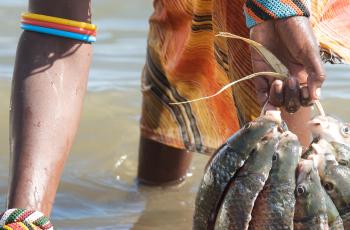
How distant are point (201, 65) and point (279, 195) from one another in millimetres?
1587

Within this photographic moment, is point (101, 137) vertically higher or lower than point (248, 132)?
lower

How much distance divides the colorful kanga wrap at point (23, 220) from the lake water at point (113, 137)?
115 centimetres

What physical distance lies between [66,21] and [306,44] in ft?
2.74

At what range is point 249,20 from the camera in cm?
250

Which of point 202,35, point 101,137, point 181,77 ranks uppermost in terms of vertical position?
point 202,35

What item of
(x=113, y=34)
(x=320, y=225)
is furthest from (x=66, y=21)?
(x=113, y=34)

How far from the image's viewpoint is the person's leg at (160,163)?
3.97 meters

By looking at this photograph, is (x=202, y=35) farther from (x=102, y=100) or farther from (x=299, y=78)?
(x=102, y=100)

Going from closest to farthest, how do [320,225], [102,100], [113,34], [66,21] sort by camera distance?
[320,225] < [66,21] < [102,100] < [113,34]

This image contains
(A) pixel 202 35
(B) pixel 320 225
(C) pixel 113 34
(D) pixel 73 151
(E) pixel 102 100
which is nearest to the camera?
(B) pixel 320 225

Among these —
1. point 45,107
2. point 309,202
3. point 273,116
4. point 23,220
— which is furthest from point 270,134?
point 45,107

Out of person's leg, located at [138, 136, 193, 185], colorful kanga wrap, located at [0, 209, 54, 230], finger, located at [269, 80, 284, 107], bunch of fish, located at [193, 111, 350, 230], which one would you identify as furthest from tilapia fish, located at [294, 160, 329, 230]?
person's leg, located at [138, 136, 193, 185]

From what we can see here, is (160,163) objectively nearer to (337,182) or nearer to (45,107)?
(45,107)

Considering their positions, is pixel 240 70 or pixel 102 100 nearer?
pixel 240 70
